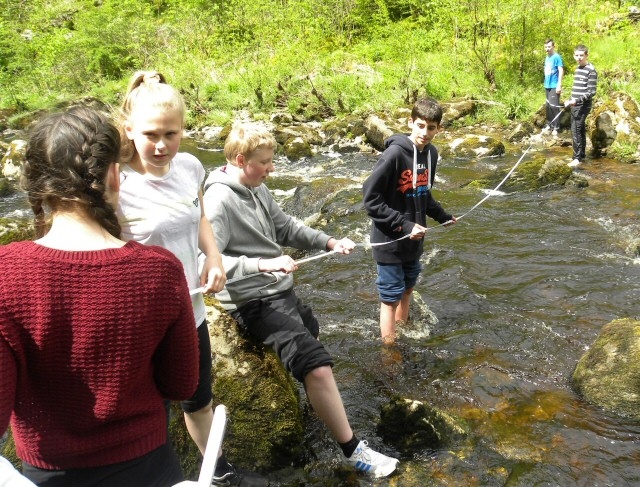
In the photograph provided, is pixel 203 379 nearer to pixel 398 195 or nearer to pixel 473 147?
pixel 398 195

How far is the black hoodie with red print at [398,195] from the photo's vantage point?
4.05m

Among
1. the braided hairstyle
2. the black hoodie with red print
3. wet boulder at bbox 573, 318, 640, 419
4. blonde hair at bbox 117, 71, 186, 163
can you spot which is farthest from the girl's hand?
wet boulder at bbox 573, 318, 640, 419

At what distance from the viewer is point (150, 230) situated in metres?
2.32

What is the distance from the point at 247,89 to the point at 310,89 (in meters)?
2.77

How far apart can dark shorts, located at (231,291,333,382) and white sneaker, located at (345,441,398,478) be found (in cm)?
56

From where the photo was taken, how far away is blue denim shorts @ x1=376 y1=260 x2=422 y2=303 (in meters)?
4.31

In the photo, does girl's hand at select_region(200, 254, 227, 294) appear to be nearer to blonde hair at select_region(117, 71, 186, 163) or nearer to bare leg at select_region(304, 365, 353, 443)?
blonde hair at select_region(117, 71, 186, 163)

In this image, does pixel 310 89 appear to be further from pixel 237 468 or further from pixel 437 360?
pixel 237 468

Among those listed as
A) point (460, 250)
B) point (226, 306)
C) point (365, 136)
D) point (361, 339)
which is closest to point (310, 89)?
point (365, 136)

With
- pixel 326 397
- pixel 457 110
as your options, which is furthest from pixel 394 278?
pixel 457 110

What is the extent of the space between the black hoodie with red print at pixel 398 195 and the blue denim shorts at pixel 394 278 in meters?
0.08

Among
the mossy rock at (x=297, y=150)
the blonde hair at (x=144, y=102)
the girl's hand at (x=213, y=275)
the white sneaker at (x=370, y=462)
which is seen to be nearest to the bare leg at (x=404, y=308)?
the white sneaker at (x=370, y=462)

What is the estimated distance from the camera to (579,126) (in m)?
10.9

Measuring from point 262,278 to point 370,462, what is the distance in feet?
3.99
